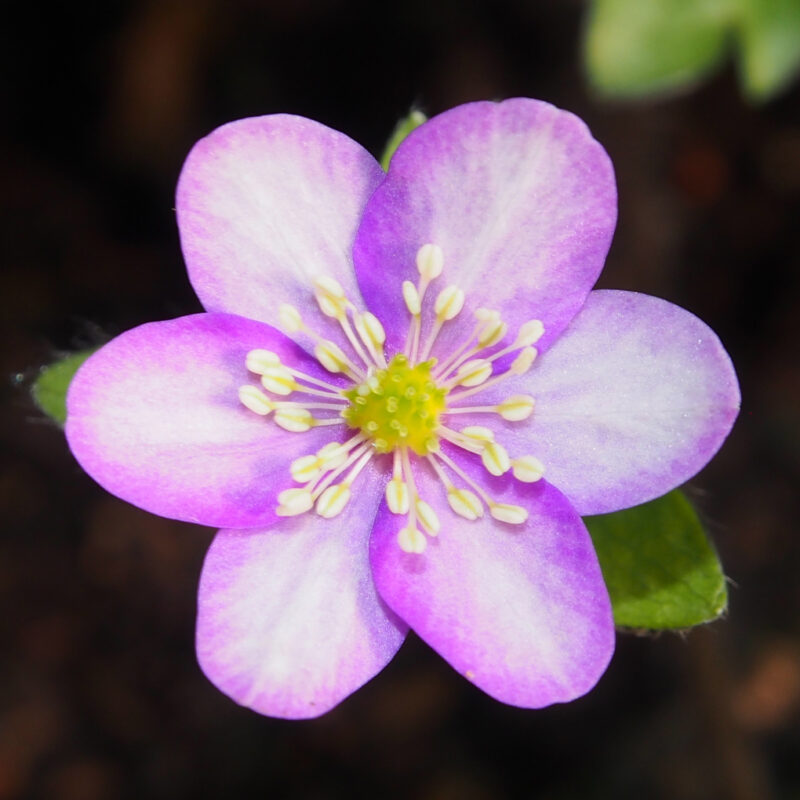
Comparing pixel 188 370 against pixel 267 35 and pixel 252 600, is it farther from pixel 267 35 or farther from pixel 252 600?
pixel 267 35

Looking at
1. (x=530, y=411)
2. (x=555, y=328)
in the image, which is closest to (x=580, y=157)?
(x=555, y=328)

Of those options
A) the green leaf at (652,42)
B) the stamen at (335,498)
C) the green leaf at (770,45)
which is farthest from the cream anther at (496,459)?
the green leaf at (770,45)

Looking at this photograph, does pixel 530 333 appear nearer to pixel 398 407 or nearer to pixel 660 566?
pixel 398 407

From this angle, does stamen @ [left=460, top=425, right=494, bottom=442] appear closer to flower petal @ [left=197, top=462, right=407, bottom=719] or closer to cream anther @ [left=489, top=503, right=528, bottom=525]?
cream anther @ [left=489, top=503, right=528, bottom=525]

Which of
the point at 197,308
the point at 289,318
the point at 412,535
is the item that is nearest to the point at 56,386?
the point at 289,318

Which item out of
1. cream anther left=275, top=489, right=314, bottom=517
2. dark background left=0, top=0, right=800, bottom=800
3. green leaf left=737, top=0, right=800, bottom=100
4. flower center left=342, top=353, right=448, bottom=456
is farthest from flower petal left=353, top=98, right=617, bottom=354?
dark background left=0, top=0, right=800, bottom=800

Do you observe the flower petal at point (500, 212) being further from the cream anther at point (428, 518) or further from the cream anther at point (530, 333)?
the cream anther at point (428, 518)
